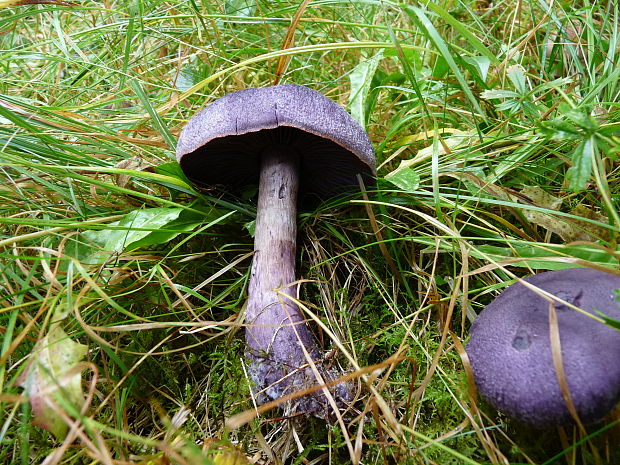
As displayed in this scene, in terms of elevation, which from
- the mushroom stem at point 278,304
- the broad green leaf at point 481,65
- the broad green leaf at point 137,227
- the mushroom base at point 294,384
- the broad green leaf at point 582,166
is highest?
the broad green leaf at point 481,65

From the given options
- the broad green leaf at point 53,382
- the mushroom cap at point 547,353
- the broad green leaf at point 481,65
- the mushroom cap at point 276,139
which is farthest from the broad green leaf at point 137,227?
the broad green leaf at point 481,65

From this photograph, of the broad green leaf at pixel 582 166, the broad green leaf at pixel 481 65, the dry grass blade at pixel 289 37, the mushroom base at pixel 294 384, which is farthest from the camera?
the dry grass blade at pixel 289 37

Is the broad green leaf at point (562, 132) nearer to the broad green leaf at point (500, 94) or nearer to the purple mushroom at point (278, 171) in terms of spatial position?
the broad green leaf at point (500, 94)

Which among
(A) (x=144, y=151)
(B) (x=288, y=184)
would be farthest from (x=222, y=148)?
(A) (x=144, y=151)

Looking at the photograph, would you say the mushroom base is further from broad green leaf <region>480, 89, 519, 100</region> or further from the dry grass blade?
the dry grass blade

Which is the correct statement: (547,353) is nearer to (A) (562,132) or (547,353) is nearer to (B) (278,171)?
(A) (562,132)

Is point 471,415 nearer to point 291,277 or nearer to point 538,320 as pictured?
point 538,320

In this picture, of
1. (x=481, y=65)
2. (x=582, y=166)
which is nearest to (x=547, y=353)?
(x=582, y=166)
